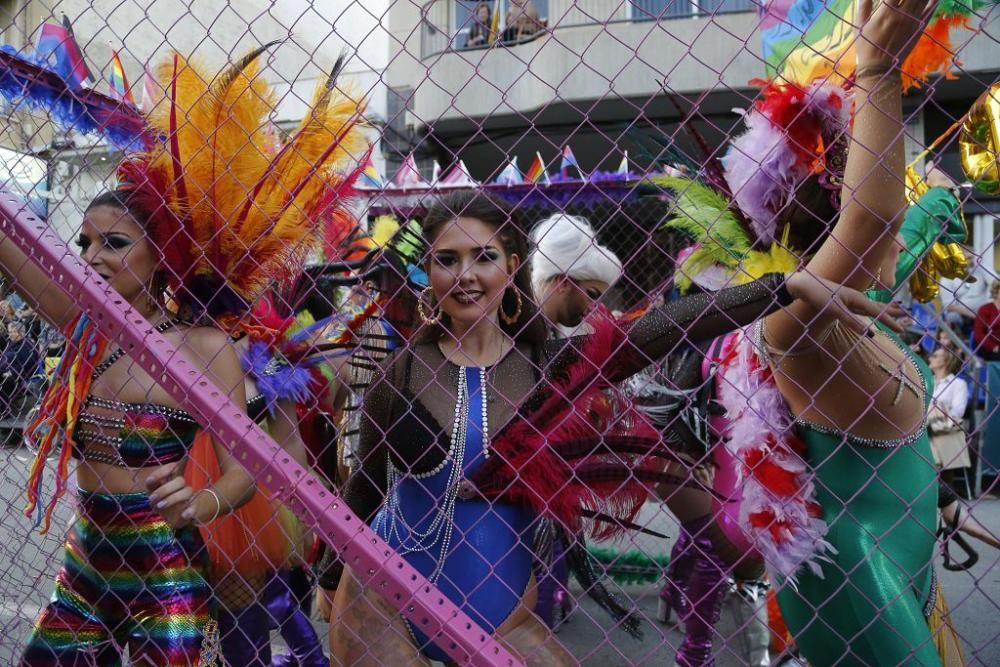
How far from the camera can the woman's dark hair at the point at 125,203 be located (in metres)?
2.43

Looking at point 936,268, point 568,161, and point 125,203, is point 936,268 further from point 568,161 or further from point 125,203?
point 568,161

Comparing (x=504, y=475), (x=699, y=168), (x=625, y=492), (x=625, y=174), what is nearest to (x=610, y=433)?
A: (x=625, y=492)

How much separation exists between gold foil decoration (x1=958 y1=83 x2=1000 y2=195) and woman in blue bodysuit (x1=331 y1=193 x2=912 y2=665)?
960mm

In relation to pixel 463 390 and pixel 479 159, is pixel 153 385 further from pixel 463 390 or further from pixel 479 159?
pixel 479 159

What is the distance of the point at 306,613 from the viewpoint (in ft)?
11.9

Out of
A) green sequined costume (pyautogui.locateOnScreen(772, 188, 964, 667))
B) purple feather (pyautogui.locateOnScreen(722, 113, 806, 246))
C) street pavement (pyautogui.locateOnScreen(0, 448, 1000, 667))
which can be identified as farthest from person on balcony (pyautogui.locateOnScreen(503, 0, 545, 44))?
street pavement (pyautogui.locateOnScreen(0, 448, 1000, 667))

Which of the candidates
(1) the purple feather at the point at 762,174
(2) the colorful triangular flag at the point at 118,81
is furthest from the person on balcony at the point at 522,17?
(2) the colorful triangular flag at the point at 118,81

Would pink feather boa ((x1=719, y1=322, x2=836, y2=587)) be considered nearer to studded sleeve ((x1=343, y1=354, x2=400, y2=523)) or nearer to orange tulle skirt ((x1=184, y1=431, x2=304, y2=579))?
studded sleeve ((x1=343, y1=354, x2=400, y2=523))

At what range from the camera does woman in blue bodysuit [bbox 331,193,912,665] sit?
6.63 feet

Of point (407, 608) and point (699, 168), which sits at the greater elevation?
point (699, 168)

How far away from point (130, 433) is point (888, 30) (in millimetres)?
2084

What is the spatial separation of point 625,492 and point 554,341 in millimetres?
450

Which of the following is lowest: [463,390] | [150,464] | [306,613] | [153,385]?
[306,613]

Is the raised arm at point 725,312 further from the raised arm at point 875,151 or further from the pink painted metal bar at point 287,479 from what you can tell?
the pink painted metal bar at point 287,479
